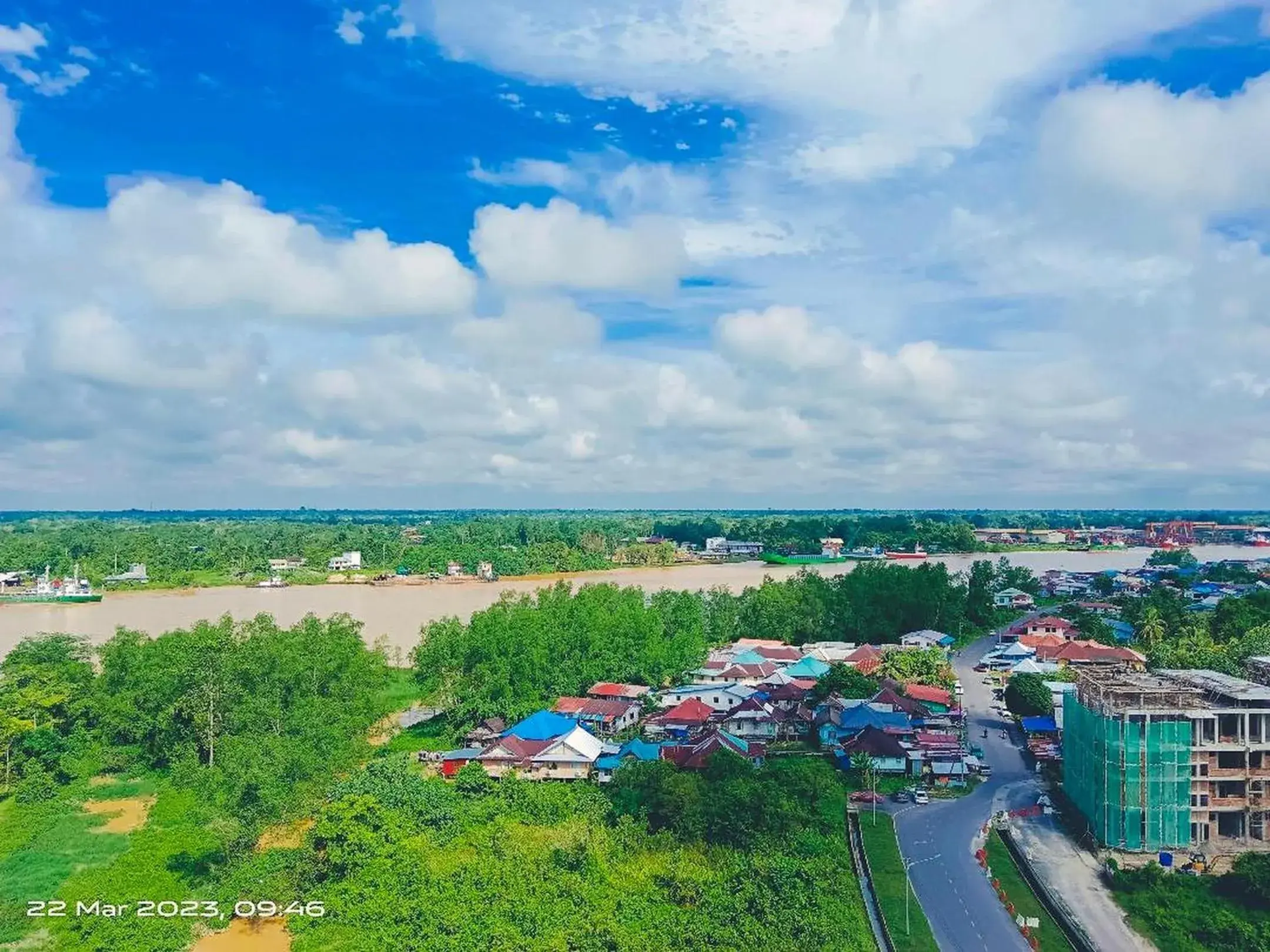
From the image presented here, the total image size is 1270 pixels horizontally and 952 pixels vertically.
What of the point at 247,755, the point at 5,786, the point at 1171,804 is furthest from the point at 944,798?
the point at 5,786

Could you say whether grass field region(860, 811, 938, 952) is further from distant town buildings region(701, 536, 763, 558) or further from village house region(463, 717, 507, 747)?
distant town buildings region(701, 536, 763, 558)

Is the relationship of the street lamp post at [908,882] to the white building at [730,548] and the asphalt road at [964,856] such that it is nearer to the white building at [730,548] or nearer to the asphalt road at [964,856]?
the asphalt road at [964,856]

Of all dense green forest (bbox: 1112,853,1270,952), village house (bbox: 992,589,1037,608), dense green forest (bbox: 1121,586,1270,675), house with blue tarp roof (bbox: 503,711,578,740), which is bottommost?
dense green forest (bbox: 1112,853,1270,952)

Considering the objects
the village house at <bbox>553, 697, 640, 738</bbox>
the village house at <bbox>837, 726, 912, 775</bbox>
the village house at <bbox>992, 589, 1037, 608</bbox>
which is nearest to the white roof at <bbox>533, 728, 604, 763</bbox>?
the village house at <bbox>553, 697, 640, 738</bbox>

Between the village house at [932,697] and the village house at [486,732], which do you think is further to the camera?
the village house at [932,697]

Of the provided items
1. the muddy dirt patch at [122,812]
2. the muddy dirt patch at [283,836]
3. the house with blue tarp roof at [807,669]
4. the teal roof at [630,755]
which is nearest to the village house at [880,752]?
the teal roof at [630,755]

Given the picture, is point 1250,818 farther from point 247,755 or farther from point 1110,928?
point 247,755

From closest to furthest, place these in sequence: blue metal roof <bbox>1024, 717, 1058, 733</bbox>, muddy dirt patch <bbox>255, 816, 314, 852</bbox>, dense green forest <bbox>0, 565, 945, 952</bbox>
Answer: dense green forest <bbox>0, 565, 945, 952</bbox> → muddy dirt patch <bbox>255, 816, 314, 852</bbox> → blue metal roof <bbox>1024, 717, 1058, 733</bbox>
